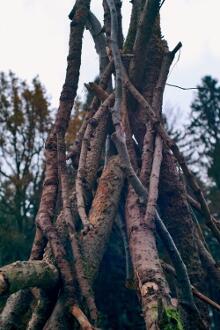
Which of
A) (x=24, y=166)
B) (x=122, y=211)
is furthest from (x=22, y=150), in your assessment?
(x=122, y=211)

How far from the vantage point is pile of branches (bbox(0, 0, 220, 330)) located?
8.07 feet

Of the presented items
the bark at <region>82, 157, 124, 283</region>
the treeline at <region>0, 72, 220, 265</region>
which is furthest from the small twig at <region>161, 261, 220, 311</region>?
the treeline at <region>0, 72, 220, 265</region>

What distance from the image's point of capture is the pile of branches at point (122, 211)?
2.46 metres

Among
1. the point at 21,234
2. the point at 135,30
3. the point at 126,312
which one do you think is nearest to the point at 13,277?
the point at 135,30

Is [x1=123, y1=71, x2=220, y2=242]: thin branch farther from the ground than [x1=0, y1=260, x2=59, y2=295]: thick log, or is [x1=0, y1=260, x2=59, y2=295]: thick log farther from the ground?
[x1=123, y1=71, x2=220, y2=242]: thin branch

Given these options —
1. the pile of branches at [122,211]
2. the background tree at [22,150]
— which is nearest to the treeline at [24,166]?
the background tree at [22,150]

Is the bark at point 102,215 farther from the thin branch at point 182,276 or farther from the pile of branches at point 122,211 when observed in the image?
the thin branch at point 182,276

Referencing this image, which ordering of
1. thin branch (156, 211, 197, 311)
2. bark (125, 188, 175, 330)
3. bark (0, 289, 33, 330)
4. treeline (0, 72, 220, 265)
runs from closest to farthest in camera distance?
bark (125, 188, 175, 330), bark (0, 289, 33, 330), thin branch (156, 211, 197, 311), treeline (0, 72, 220, 265)

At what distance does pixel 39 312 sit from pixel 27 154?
10.6 m

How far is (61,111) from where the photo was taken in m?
3.40

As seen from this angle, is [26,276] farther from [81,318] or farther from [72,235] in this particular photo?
[72,235]

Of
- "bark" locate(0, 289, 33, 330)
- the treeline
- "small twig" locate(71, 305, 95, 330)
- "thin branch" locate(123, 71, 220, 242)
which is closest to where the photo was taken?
"small twig" locate(71, 305, 95, 330)

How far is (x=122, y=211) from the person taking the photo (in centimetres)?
351

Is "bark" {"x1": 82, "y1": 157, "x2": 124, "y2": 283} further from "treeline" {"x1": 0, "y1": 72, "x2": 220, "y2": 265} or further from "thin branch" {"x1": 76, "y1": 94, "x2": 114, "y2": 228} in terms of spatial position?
"treeline" {"x1": 0, "y1": 72, "x2": 220, "y2": 265}
